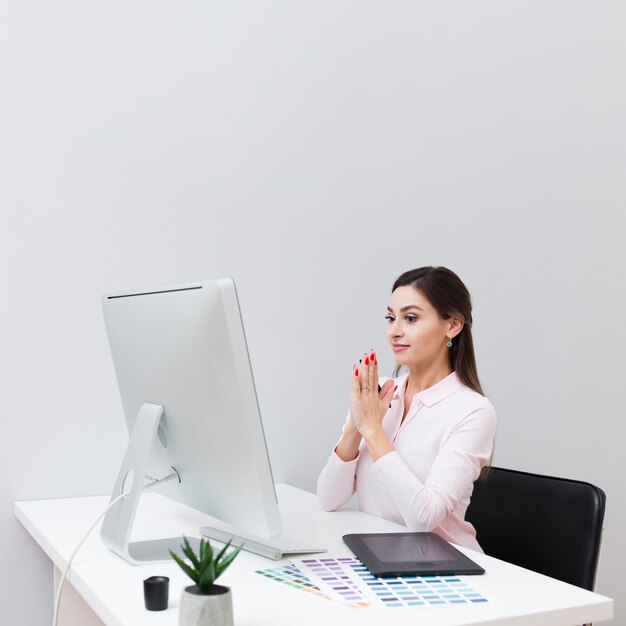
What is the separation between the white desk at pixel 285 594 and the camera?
115 centimetres

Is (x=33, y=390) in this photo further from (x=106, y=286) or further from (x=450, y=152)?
(x=450, y=152)

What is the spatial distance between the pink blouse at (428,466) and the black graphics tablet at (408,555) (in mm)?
123

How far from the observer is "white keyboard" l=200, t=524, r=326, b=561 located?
57.1 inches

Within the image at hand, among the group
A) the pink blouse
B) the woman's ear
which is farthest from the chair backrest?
the woman's ear

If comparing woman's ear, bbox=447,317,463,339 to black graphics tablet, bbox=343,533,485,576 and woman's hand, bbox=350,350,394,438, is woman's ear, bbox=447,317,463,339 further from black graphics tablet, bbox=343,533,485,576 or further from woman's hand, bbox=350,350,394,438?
black graphics tablet, bbox=343,533,485,576

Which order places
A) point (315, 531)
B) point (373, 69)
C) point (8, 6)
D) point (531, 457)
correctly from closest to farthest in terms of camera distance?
point (315, 531)
point (8, 6)
point (373, 69)
point (531, 457)

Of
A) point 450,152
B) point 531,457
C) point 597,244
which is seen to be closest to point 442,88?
point 450,152

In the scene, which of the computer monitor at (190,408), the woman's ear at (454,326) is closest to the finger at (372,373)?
the woman's ear at (454,326)

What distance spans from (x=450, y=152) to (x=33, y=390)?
4.99ft

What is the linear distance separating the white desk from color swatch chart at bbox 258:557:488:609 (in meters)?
0.03

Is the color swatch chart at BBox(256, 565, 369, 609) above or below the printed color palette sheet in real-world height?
above

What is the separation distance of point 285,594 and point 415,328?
89 centimetres

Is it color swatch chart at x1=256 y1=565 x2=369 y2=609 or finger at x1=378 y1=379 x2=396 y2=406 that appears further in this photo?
finger at x1=378 y1=379 x2=396 y2=406

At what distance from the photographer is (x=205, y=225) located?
90.9 inches
